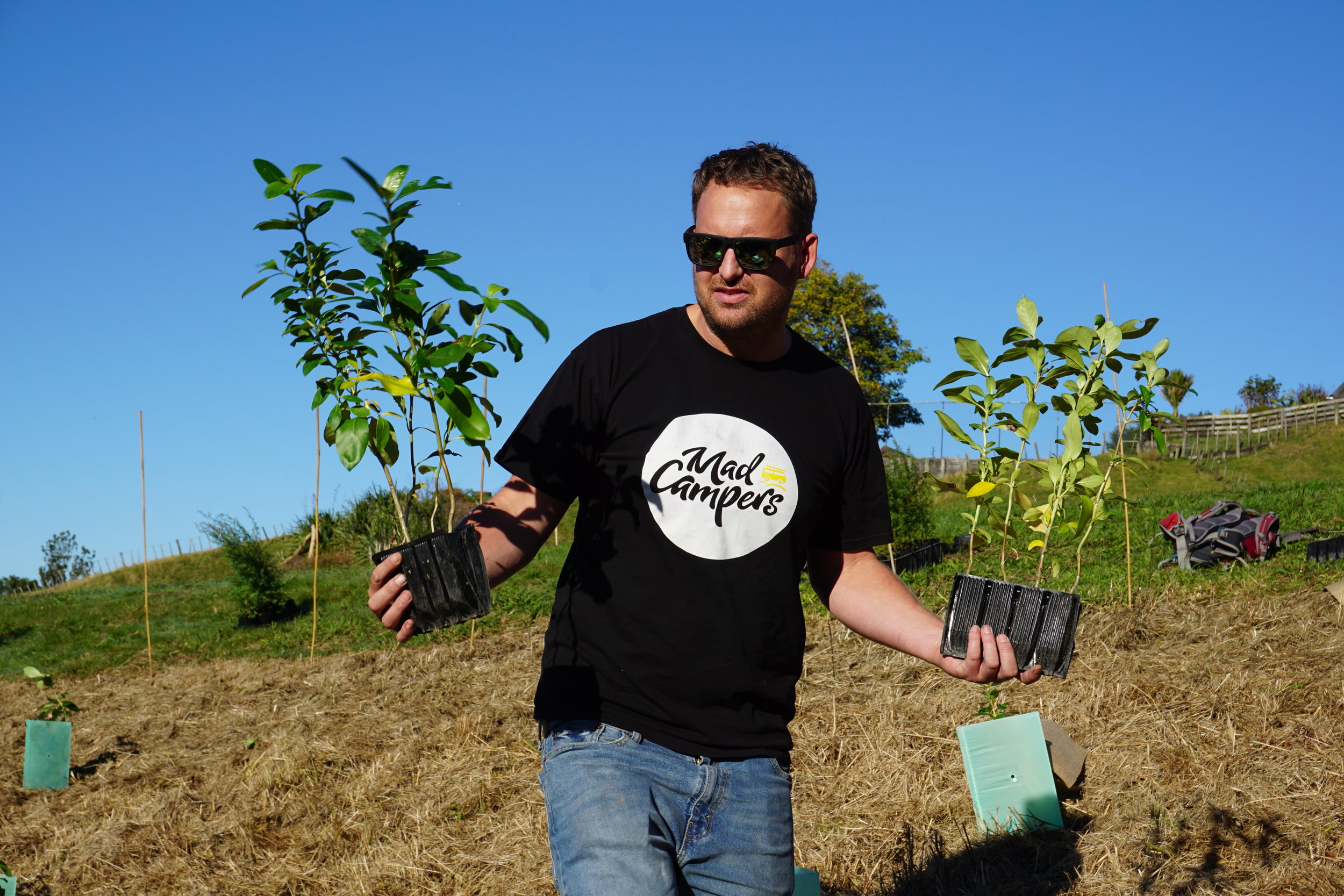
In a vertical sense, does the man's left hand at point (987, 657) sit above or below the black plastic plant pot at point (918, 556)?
above

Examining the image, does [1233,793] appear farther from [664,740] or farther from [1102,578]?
[1102,578]

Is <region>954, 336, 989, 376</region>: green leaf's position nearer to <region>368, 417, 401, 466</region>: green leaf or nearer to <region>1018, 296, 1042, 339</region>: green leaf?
<region>1018, 296, 1042, 339</region>: green leaf

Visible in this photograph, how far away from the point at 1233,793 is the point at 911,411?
78.3 ft

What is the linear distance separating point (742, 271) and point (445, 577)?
838 millimetres

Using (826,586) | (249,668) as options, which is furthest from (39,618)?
(826,586)

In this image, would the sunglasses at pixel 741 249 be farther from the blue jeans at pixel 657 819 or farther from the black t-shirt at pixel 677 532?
the blue jeans at pixel 657 819

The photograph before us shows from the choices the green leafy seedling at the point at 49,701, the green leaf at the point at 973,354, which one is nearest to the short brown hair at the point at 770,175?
the green leaf at the point at 973,354

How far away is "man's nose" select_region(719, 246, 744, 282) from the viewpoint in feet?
6.23

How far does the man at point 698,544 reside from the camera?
180 cm

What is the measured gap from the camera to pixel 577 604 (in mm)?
1912

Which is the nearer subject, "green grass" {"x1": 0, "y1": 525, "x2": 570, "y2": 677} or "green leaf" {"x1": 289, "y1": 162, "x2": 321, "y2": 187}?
"green leaf" {"x1": 289, "y1": 162, "x2": 321, "y2": 187}

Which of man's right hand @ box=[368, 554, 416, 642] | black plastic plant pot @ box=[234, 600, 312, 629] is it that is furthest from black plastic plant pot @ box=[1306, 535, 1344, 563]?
black plastic plant pot @ box=[234, 600, 312, 629]

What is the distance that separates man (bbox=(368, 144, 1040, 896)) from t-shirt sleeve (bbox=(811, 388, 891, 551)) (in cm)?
7

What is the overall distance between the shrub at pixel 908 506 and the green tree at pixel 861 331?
49.1 feet
